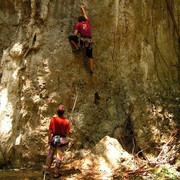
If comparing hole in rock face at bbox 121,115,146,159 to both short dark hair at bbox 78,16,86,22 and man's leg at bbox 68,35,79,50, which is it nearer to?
man's leg at bbox 68,35,79,50

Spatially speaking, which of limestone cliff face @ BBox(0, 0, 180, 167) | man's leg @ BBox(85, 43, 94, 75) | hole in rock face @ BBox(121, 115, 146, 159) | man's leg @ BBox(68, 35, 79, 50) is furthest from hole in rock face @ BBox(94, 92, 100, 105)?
man's leg @ BBox(68, 35, 79, 50)

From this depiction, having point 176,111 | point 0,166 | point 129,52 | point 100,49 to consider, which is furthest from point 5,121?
point 176,111

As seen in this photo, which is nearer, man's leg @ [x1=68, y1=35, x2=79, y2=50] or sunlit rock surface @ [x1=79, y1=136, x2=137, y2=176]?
sunlit rock surface @ [x1=79, y1=136, x2=137, y2=176]

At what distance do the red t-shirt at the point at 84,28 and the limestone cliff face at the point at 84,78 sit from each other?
25.7 inches

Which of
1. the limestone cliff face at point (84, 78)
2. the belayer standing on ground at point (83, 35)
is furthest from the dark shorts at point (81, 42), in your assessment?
the limestone cliff face at point (84, 78)

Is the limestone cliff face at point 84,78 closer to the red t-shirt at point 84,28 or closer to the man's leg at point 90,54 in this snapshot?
the man's leg at point 90,54

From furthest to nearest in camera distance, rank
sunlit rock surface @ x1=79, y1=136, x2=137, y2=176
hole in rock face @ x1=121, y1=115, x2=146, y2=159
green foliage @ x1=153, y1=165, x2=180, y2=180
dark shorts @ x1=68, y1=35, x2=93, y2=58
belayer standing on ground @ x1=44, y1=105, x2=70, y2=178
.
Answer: dark shorts @ x1=68, y1=35, x2=93, y2=58 < hole in rock face @ x1=121, y1=115, x2=146, y2=159 < sunlit rock surface @ x1=79, y1=136, x2=137, y2=176 < belayer standing on ground @ x1=44, y1=105, x2=70, y2=178 < green foliage @ x1=153, y1=165, x2=180, y2=180

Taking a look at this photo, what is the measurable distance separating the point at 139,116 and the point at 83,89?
176 centimetres

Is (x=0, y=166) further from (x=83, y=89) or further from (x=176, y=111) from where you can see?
(x=176, y=111)

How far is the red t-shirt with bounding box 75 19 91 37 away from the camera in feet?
29.1

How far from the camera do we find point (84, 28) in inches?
350

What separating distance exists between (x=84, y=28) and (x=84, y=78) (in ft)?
4.67

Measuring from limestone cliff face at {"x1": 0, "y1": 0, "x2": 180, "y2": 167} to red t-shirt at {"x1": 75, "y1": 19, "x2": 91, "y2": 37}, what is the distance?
0.65 meters

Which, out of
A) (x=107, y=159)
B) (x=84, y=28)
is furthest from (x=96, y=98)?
(x=107, y=159)
